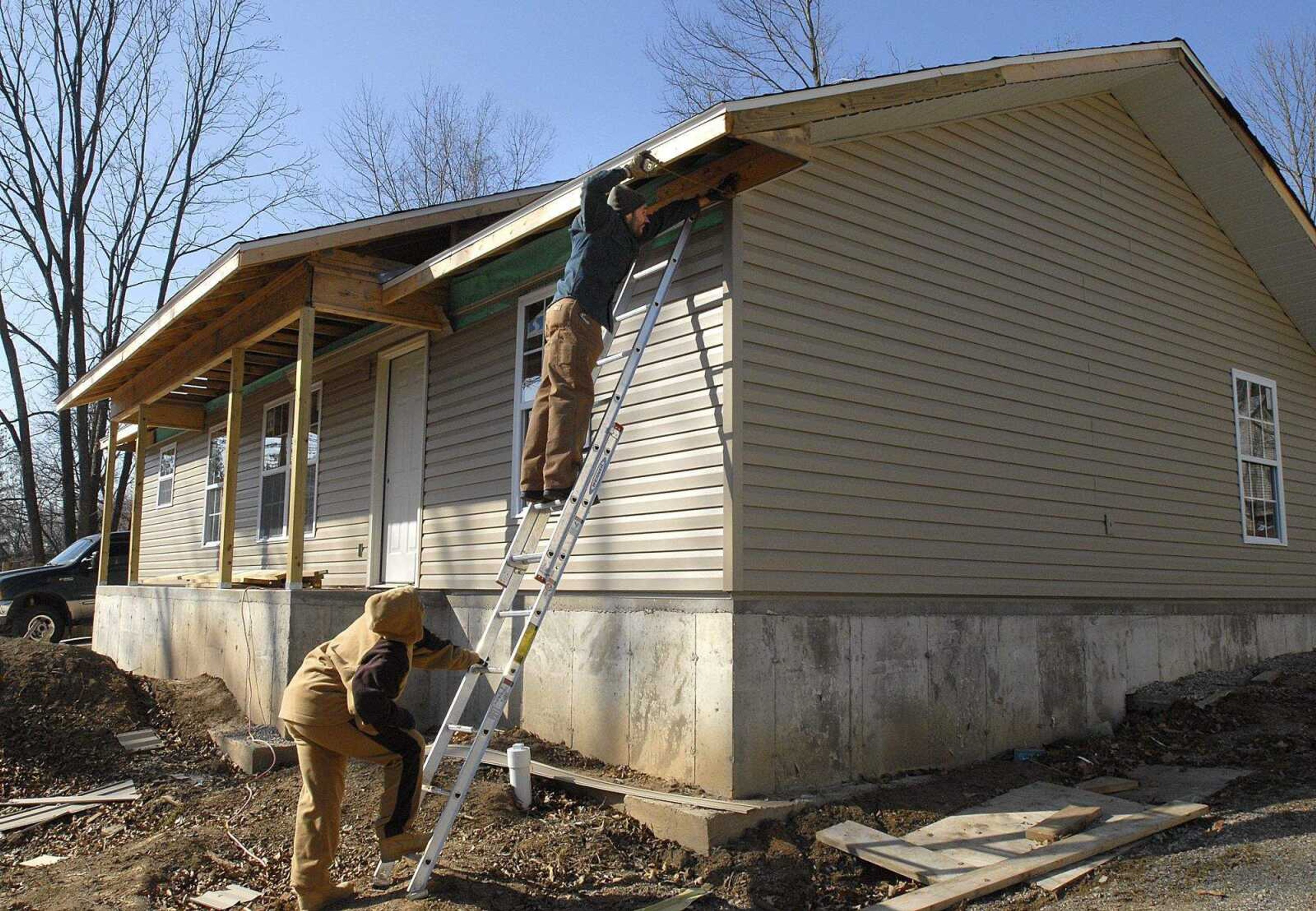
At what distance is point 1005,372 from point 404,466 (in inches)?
225

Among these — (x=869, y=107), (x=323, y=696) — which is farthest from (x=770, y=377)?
(x=323, y=696)

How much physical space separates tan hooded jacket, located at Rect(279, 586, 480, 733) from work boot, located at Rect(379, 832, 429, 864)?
0.57 metres

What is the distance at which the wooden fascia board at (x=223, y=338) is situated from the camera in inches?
375

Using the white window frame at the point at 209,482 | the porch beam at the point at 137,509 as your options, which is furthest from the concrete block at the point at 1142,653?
the white window frame at the point at 209,482

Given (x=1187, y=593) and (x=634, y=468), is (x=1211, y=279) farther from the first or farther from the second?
(x=634, y=468)

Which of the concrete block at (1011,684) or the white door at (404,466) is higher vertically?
the white door at (404,466)

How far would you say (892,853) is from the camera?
19.2ft

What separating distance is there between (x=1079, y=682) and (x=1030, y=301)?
328 centimetres

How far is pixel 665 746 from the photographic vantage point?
678 centimetres

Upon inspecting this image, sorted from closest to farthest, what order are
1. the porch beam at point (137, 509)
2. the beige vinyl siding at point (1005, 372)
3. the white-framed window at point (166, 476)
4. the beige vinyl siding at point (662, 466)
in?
the beige vinyl siding at point (662, 466) < the beige vinyl siding at point (1005, 372) < the porch beam at point (137, 509) < the white-framed window at point (166, 476)

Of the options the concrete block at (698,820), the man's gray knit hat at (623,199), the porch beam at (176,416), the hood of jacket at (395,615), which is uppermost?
the porch beam at (176,416)

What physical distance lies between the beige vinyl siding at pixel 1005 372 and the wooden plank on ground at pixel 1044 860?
2.01 m

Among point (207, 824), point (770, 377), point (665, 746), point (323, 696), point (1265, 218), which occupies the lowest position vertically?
point (207, 824)

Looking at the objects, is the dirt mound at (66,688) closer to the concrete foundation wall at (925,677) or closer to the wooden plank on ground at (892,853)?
the concrete foundation wall at (925,677)
